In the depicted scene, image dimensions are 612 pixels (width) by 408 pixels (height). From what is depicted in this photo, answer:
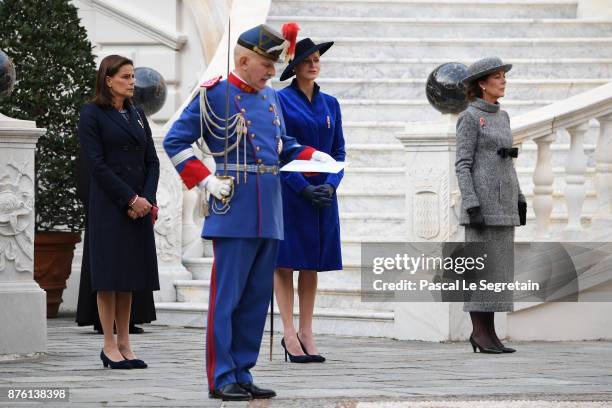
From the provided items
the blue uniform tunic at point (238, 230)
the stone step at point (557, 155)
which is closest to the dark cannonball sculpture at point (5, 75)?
the blue uniform tunic at point (238, 230)

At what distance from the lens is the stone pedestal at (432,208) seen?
31.6 ft

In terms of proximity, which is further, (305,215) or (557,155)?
(557,155)

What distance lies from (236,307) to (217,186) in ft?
1.67

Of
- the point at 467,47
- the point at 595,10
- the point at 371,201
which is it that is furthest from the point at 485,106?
the point at 595,10

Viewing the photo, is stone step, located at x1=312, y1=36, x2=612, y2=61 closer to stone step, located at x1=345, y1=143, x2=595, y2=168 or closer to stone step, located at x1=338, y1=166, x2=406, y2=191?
stone step, located at x1=345, y1=143, x2=595, y2=168

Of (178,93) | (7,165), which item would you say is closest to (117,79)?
(7,165)

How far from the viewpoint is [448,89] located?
9.73 metres

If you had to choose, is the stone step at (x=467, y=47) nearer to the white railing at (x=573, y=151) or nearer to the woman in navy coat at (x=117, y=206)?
the white railing at (x=573, y=151)

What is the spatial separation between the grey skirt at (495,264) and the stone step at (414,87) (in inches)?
166

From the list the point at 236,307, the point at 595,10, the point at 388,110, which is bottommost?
the point at 236,307

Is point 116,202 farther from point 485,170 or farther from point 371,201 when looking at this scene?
point 371,201

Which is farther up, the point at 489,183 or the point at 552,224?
the point at 489,183

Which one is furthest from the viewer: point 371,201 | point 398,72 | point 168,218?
point 398,72

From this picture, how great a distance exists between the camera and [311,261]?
830 centimetres
